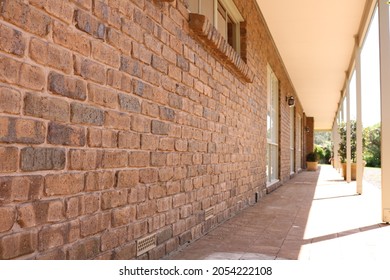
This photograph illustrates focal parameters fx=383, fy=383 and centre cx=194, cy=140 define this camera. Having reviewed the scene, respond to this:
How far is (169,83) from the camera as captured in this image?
8.69ft

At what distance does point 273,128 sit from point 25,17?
754 centimetres

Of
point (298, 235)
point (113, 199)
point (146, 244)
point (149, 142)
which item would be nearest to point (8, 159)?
point (113, 199)

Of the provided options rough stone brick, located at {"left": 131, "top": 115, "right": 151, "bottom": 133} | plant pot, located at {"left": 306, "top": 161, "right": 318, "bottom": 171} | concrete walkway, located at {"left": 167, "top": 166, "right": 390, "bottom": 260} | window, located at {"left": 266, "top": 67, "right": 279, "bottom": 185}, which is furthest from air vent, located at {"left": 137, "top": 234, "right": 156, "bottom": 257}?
plant pot, located at {"left": 306, "top": 161, "right": 318, "bottom": 171}

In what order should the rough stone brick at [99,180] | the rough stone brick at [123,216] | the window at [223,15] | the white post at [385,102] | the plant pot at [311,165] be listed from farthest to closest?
the plant pot at [311,165] < the white post at [385,102] < the window at [223,15] < the rough stone brick at [123,216] < the rough stone brick at [99,180]

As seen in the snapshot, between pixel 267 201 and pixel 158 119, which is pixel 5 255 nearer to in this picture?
pixel 158 119

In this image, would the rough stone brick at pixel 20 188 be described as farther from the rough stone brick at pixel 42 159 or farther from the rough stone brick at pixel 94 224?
the rough stone brick at pixel 94 224

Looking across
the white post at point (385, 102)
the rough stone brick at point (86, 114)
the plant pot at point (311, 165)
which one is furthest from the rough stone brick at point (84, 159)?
the plant pot at point (311, 165)

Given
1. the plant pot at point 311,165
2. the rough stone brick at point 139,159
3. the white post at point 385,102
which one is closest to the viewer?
the rough stone brick at point 139,159

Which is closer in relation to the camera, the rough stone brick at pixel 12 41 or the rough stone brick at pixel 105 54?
the rough stone brick at pixel 12 41

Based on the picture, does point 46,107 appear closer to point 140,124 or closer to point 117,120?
point 117,120

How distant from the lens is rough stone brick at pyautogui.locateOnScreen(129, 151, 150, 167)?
2153mm

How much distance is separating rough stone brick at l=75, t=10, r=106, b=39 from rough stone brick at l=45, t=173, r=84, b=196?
0.65m

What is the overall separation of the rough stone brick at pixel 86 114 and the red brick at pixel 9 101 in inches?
12.0

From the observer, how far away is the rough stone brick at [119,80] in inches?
76.0
